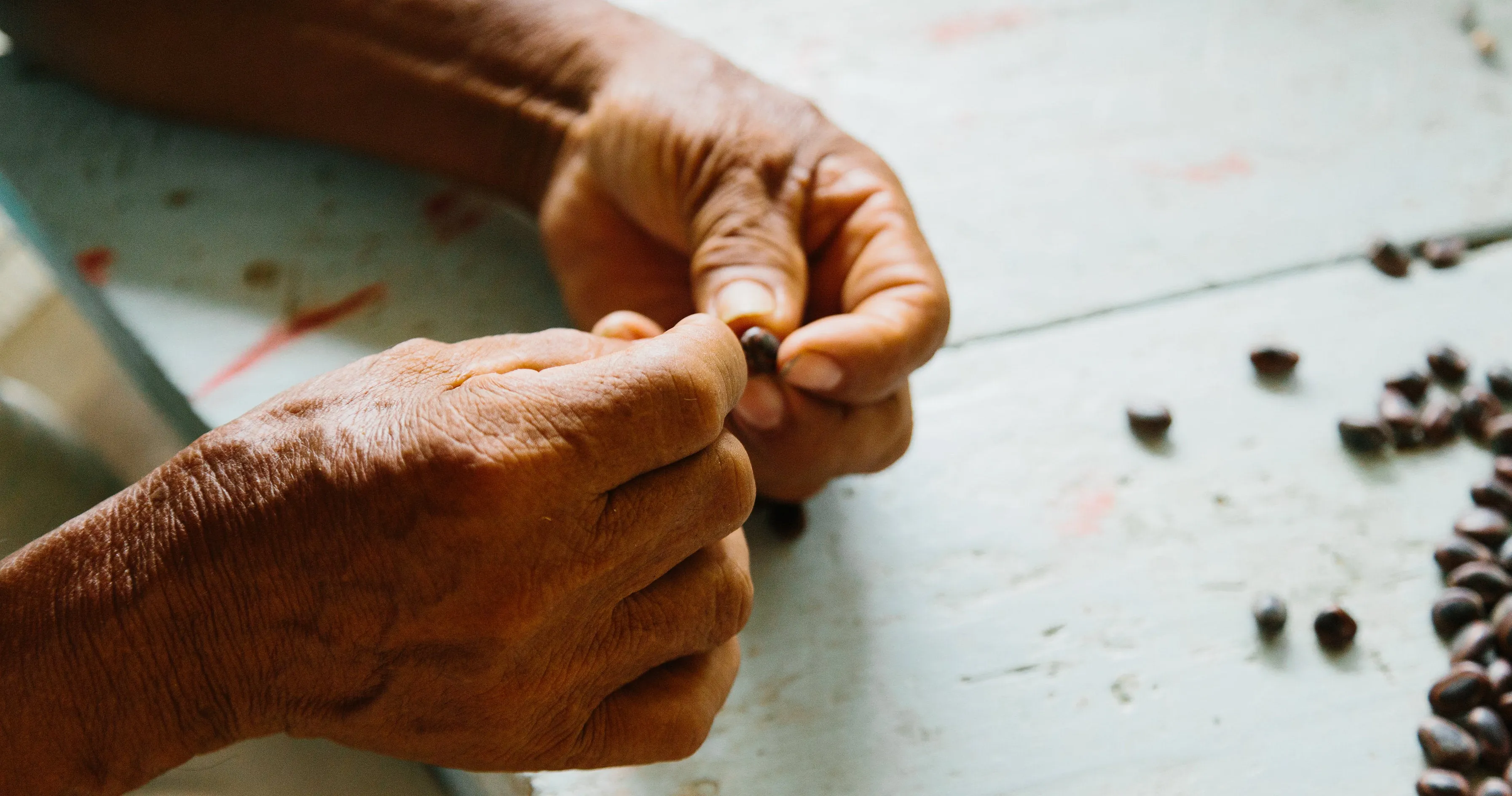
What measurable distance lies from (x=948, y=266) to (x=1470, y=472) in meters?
0.65

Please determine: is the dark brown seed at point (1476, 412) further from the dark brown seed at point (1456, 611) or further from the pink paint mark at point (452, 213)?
the pink paint mark at point (452, 213)

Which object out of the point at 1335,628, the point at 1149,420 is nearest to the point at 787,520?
the point at 1149,420

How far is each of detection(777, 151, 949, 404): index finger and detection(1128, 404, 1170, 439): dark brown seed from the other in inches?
13.3

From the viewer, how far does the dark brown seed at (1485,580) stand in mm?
1029

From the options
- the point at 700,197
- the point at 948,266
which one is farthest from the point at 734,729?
the point at 948,266

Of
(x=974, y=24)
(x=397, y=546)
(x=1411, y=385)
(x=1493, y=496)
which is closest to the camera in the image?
(x=397, y=546)

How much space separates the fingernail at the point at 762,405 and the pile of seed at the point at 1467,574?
2.15ft

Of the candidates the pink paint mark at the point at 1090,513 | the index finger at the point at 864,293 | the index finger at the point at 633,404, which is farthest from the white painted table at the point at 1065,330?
the index finger at the point at 633,404

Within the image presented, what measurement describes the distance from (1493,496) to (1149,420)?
36cm

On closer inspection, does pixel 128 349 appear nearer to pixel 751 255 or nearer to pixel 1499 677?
pixel 751 255

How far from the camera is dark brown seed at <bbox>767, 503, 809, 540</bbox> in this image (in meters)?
1.09

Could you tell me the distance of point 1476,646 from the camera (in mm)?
997

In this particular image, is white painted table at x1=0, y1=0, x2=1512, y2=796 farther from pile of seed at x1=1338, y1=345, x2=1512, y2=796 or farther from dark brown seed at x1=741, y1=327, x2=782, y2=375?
dark brown seed at x1=741, y1=327, x2=782, y2=375

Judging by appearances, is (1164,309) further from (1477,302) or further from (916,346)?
(916,346)
